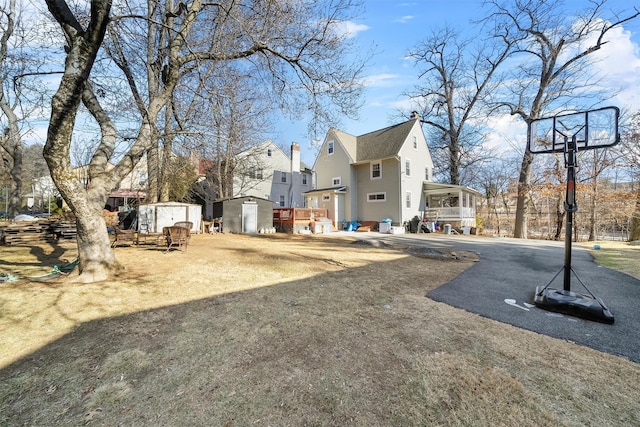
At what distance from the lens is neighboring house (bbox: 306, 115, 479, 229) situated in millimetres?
20438

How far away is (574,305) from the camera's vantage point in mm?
3910

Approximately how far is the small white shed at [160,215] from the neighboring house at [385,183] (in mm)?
10448

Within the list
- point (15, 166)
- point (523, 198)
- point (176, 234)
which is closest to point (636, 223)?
point (523, 198)

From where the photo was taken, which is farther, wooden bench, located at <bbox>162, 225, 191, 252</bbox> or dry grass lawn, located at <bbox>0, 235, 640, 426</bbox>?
wooden bench, located at <bbox>162, 225, 191, 252</bbox>

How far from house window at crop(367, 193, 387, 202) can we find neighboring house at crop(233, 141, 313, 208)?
302 inches

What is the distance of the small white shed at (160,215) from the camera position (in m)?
15.6

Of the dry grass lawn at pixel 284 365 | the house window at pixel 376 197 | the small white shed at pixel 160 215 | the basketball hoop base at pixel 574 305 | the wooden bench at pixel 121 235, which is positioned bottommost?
the dry grass lawn at pixel 284 365

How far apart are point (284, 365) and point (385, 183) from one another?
19585 mm

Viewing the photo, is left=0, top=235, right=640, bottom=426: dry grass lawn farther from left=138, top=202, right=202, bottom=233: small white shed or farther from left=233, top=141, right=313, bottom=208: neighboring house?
left=233, top=141, right=313, bottom=208: neighboring house

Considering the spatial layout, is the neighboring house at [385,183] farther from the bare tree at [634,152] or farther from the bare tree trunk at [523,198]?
the bare tree at [634,152]

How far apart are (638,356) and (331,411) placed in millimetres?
3350

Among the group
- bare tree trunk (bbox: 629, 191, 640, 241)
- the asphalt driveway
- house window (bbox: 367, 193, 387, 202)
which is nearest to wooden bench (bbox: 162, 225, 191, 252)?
the asphalt driveway

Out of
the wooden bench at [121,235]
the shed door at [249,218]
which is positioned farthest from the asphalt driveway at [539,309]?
the shed door at [249,218]

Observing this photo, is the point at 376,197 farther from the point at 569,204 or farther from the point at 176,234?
the point at 569,204
